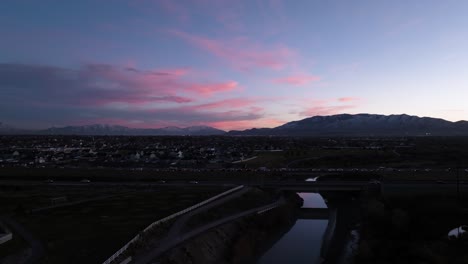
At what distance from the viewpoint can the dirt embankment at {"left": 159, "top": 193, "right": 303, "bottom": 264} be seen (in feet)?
121

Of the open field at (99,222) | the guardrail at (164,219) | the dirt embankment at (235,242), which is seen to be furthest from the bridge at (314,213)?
the open field at (99,222)

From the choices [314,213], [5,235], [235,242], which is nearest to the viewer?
[5,235]

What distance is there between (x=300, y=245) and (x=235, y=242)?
8.87m

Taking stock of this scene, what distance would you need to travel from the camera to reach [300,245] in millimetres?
49219

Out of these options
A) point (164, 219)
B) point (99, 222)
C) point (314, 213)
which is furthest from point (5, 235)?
point (314, 213)

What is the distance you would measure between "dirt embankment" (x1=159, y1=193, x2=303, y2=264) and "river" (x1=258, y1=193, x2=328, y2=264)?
54.7 inches

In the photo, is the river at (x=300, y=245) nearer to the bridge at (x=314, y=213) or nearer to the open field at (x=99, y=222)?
the bridge at (x=314, y=213)

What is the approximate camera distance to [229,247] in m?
43.5

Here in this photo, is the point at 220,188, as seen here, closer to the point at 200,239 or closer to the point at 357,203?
the point at 357,203

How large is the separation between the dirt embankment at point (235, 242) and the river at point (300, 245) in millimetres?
1389

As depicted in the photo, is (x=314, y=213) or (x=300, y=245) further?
(x=314, y=213)

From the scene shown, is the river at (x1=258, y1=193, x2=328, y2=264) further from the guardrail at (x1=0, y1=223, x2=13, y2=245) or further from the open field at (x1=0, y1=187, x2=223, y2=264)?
the guardrail at (x1=0, y1=223, x2=13, y2=245)

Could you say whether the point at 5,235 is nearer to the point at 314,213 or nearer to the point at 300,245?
the point at 300,245

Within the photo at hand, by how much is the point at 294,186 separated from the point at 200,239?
106 feet
